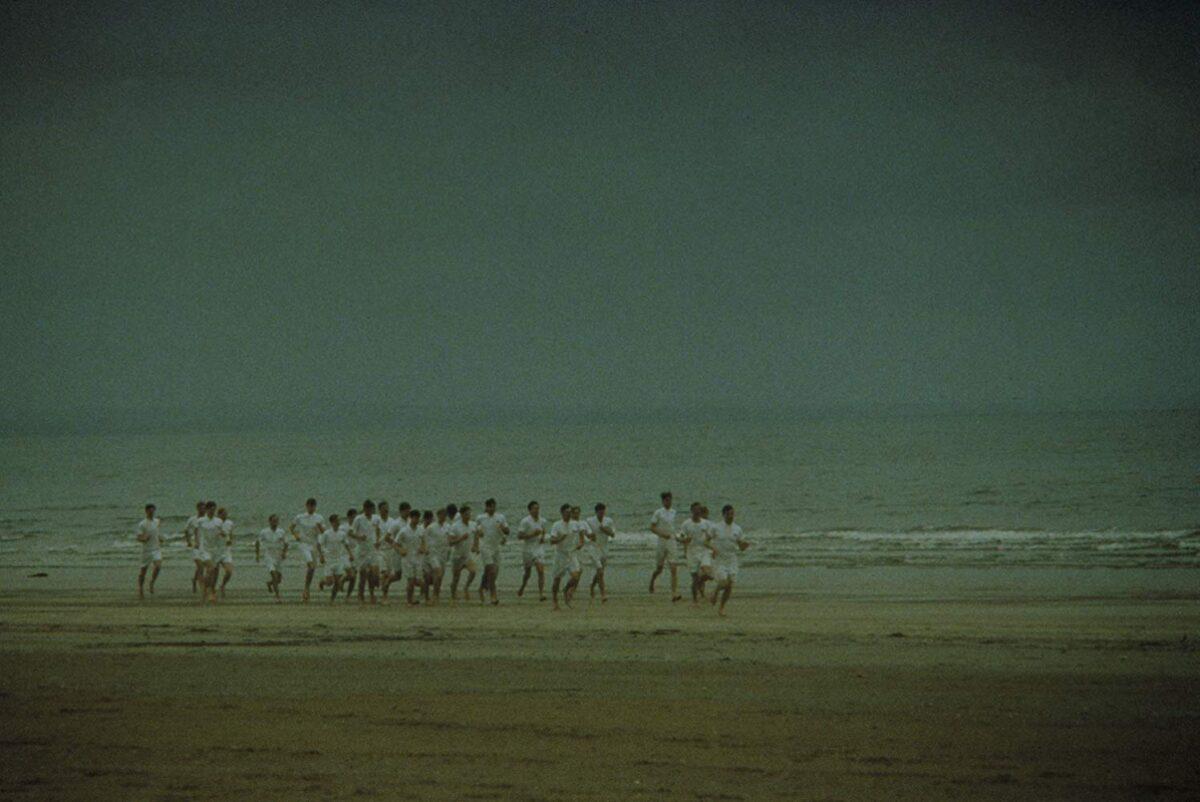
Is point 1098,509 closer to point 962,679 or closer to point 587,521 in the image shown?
point 587,521

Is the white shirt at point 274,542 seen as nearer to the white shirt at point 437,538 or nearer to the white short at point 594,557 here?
the white shirt at point 437,538

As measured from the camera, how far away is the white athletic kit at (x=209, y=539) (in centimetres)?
2209

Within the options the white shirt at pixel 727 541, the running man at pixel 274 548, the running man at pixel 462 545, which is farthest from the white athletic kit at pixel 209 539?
the white shirt at pixel 727 541

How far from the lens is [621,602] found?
71.6 feet

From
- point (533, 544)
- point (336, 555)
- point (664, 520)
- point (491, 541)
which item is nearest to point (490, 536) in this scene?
point (491, 541)

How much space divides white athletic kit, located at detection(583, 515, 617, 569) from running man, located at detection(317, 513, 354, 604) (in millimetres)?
4034

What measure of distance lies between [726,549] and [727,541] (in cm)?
13

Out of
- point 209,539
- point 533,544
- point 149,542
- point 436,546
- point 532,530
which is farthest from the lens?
point 149,542

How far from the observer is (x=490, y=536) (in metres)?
21.4

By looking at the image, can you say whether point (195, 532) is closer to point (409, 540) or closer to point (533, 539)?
point (409, 540)

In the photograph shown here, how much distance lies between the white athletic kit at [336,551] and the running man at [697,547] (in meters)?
5.76

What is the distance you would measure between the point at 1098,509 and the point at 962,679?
A: 3801 centimetres

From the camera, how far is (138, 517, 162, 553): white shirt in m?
22.7

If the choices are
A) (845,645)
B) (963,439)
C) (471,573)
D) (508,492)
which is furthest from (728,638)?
(963,439)
